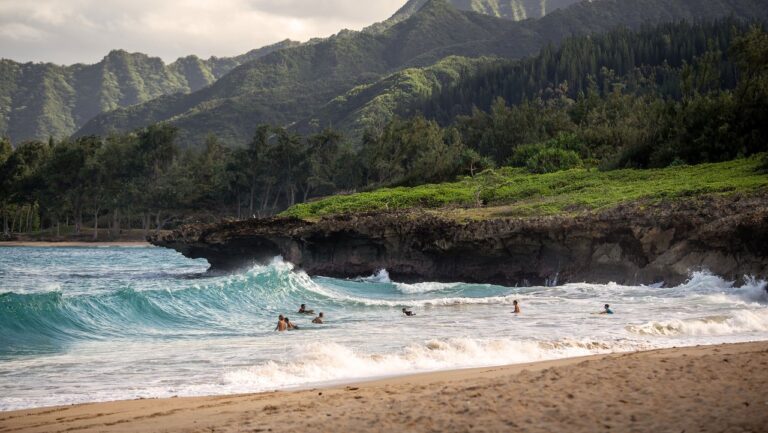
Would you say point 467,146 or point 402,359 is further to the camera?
point 467,146

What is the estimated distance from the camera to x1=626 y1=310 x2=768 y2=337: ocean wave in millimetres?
18297

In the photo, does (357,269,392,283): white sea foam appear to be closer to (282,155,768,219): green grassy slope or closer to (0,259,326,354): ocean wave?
(282,155,768,219): green grassy slope

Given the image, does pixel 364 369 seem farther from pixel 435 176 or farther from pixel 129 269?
pixel 435 176

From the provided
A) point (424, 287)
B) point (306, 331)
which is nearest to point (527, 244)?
point (424, 287)

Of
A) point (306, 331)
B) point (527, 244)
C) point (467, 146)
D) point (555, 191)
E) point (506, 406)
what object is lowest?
point (306, 331)

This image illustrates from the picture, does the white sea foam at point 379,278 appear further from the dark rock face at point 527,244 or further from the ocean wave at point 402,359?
the ocean wave at point 402,359

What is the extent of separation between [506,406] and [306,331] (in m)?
12.2

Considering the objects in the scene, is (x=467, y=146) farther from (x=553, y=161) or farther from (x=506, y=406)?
(x=506, y=406)

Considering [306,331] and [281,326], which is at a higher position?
[281,326]

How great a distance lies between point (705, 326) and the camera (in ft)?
60.9

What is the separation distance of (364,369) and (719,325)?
932 centimetres

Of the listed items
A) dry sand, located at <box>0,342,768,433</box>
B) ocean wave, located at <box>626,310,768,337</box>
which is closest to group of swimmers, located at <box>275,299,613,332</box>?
ocean wave, located at <box>626,310,768,337</box>

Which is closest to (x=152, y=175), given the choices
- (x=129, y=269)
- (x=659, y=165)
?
(x=129, y=269)

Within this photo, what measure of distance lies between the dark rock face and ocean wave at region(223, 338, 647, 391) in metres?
11.2
